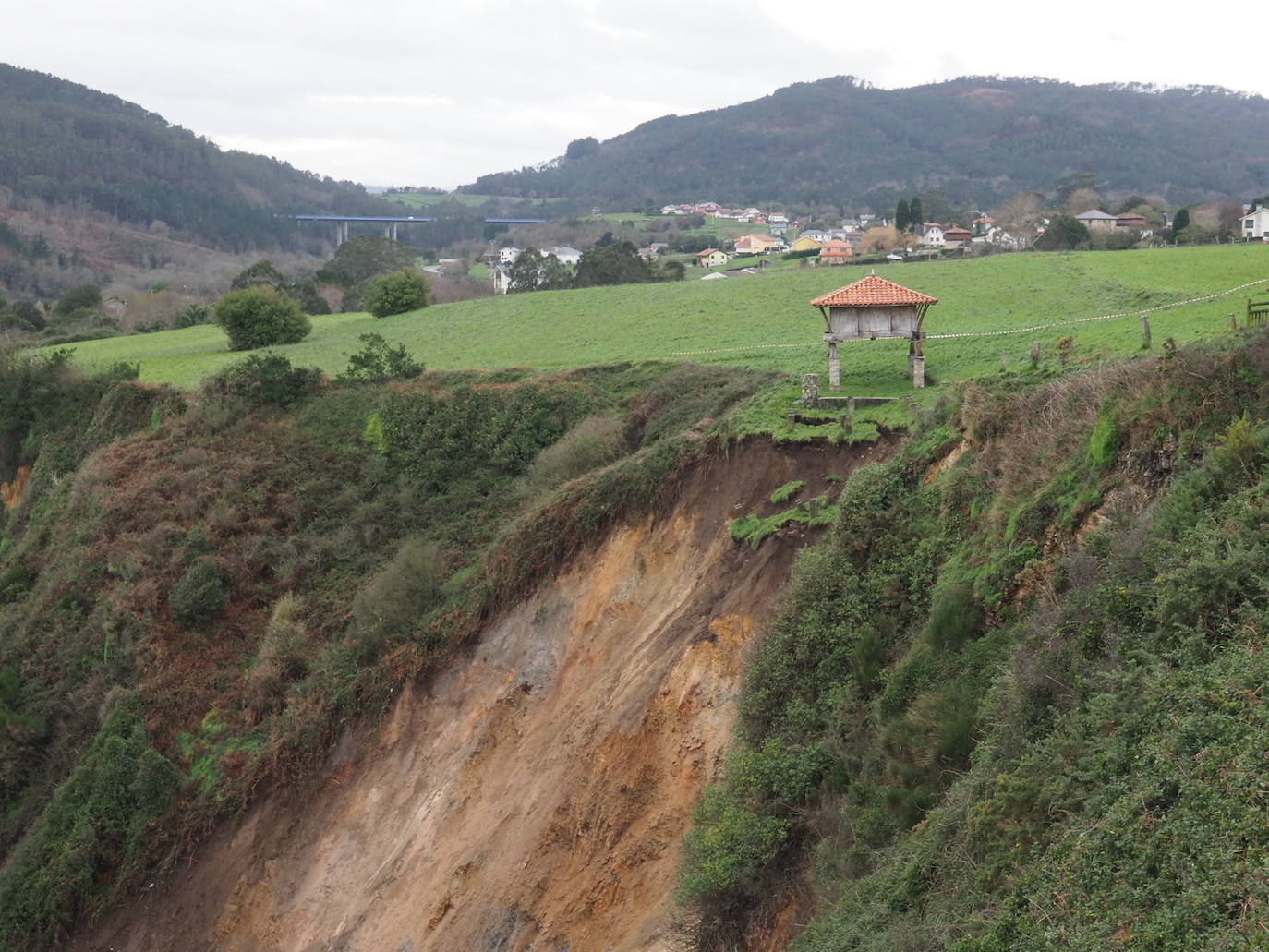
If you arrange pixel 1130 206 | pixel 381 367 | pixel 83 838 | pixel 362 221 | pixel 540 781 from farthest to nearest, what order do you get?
pixel 362 221 < pixel 1130 206 < pixel 381 367 < pixel 83 838 < pixel 540 781

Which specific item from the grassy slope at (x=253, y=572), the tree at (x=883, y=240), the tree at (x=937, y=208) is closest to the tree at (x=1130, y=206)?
the tree at (x=937, y=208)

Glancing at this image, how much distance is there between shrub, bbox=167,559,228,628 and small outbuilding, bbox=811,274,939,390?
47.4 ft

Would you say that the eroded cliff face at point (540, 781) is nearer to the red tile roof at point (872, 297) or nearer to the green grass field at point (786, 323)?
the red tile roof at point (872, 297)

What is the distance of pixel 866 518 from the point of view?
51.8 feet

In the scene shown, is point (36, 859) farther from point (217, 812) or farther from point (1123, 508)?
point (1123, 508)

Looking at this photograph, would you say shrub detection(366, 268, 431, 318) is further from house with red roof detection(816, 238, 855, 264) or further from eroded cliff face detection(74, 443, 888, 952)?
eroded cliff face detection(74, 443, 888, 952)

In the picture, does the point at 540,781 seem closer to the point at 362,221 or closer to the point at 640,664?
the point at 640,664

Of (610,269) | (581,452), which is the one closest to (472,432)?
(581,452)

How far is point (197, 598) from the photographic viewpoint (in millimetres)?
25562

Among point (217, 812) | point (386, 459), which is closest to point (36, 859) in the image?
point (217, 812)

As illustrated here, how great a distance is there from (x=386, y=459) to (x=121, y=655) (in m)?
7.54

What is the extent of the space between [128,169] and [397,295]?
4596 inches

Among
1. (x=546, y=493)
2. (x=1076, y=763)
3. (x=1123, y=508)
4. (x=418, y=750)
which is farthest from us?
(x=546, y=493)

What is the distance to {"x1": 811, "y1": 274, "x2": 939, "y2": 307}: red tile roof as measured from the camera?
2123cm
